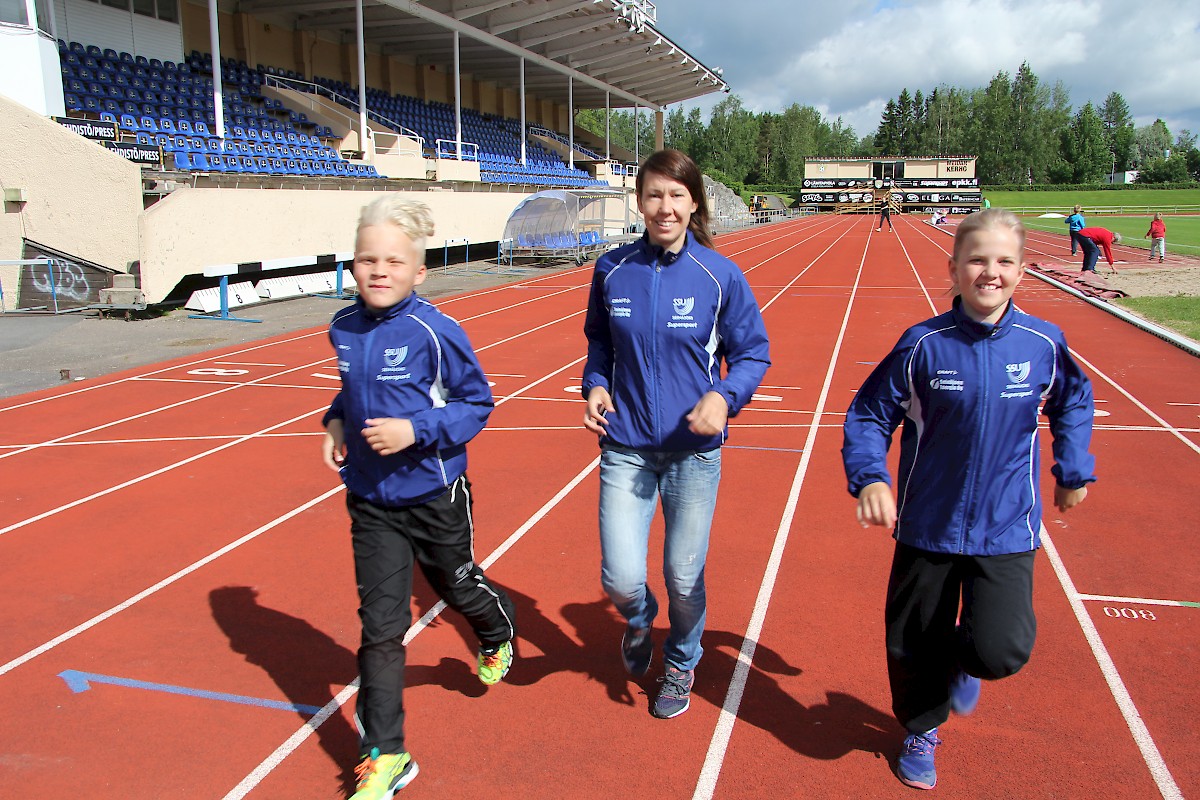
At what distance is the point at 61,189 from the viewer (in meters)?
14.7

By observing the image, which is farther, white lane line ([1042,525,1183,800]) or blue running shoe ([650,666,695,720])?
blue running shoe ([650,666,695,720])

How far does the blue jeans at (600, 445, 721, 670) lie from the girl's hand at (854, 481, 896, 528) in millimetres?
543

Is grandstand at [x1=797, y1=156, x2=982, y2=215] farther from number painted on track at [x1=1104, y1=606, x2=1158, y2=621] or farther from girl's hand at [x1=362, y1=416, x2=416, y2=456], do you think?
girl's hand at [x1=362, y1=416, x2=416, y2=456]

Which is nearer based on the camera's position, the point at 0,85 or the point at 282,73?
the point at 0,85

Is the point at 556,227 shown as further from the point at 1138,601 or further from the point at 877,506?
the point at 877,506

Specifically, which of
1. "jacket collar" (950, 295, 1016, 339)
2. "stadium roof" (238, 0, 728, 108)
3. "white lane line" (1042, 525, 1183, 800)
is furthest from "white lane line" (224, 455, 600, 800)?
"stadium roof" (238, 0, 728, 108)

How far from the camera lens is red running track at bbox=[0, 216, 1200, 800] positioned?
3.00 m

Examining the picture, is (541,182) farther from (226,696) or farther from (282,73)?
(226,696)

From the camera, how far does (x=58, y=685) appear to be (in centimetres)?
359

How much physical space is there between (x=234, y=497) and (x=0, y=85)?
13959mm

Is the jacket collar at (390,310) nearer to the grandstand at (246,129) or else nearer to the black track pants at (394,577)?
the black track pants at (394,577)

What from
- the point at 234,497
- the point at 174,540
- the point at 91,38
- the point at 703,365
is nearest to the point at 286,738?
the point at 703,365

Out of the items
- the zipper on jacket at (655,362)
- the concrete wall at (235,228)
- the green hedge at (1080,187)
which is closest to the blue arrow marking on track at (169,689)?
the zipper on jacket at (655,362)

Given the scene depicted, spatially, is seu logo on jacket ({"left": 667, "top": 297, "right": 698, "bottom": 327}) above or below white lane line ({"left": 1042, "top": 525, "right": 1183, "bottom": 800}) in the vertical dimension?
above
